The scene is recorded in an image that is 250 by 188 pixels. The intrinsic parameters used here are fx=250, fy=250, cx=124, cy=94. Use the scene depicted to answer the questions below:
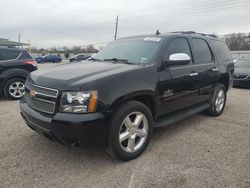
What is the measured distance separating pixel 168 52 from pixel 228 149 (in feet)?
5.90

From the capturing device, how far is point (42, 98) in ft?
10.7

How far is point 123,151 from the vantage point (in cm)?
333

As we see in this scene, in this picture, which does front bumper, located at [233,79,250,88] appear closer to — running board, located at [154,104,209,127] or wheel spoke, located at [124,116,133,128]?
running board, located at [154,104,209,127]

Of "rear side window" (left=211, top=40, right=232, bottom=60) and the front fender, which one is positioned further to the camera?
the front fender

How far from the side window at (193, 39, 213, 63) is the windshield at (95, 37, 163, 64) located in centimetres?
107

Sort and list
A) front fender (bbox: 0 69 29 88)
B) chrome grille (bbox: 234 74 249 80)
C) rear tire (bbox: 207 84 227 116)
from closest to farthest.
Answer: rear tire (bbox: 207 84 227 116)
front fender (bbox: 0 69 29 88)
chrome grille (bbox: 234 74 249 80)

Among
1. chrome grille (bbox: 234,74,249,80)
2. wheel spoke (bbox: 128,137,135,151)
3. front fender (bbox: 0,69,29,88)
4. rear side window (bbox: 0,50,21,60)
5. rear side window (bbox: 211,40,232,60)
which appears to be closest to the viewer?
wheel spoke (bbox: 128,137,135,151)

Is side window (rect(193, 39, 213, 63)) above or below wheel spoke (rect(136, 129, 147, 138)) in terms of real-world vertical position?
above

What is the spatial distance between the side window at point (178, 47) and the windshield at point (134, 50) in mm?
210

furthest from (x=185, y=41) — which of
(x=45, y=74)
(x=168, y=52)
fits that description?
(x=45, y=74)

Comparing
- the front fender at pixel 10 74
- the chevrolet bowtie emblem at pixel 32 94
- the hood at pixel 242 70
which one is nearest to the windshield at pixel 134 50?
the chevrolet bowtie emblem at pixel 32 94

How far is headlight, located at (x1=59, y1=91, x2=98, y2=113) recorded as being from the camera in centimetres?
296

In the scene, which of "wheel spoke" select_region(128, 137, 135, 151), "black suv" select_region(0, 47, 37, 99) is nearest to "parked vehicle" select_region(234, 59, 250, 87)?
"black suv" select_region(0, 47, 37, 99)

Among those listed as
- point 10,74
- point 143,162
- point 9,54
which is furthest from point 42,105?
point 9,54
